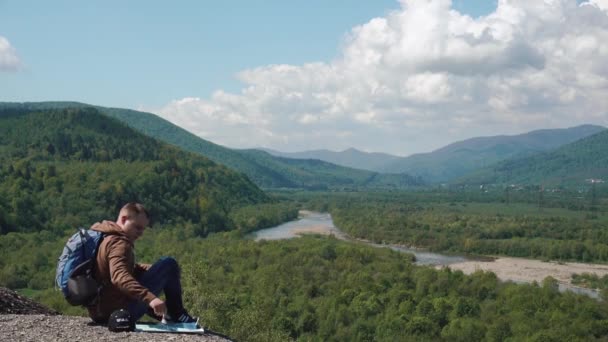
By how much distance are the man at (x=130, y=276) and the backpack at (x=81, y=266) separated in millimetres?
92

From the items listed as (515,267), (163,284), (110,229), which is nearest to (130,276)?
(110,229)

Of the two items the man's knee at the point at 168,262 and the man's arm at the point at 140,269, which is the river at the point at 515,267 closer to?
the man's knee at the point at 168,262

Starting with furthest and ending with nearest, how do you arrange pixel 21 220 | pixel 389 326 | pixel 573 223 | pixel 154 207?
pixel 573 223, pixel 154 207, pixel 21 220, pixel 389 326

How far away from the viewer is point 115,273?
23.3 ft

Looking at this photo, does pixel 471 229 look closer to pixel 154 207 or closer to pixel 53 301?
pixel 154 207

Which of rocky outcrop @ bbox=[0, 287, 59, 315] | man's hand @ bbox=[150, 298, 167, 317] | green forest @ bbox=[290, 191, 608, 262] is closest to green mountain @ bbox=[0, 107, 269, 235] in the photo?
green forest @ bbox=[290, 191, 608, 262]

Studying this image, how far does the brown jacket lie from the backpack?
9 cm

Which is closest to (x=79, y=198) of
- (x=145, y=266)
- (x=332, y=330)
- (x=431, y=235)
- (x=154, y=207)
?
(x=154, y=207)

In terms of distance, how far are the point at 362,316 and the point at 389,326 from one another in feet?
10.5

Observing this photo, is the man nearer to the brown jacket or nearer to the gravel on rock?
the brown jacket

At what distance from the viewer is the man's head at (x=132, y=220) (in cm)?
746

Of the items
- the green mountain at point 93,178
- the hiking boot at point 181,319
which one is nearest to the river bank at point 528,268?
the green mountain at point 93,178

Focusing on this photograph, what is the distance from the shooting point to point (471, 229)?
328ft

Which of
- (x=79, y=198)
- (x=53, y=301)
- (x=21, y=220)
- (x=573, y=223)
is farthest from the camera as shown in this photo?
(x=573, y=223)
